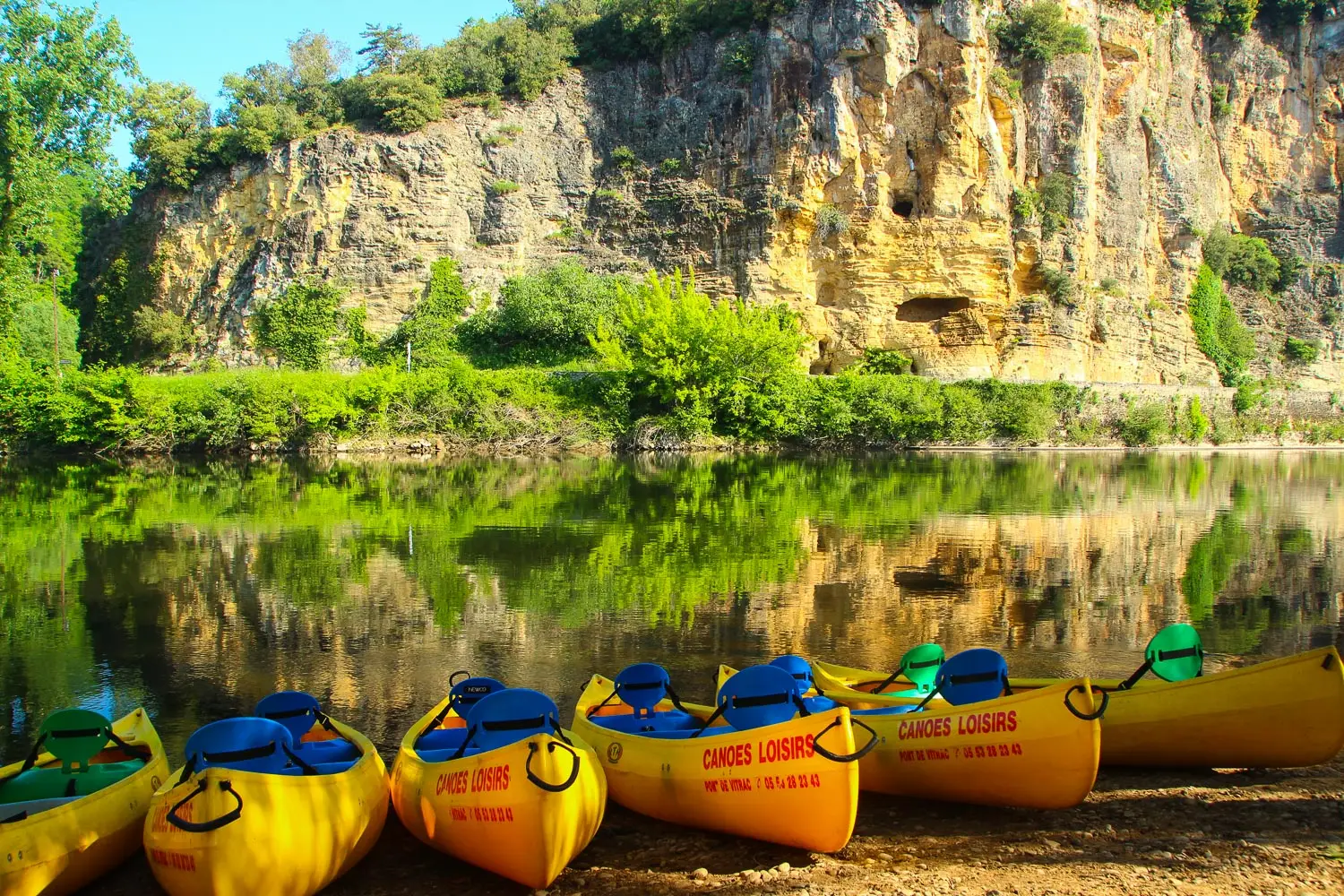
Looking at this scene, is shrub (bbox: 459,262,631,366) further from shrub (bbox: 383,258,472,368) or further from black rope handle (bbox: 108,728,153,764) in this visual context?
black rope handle (bbox: 108,728,153,764)

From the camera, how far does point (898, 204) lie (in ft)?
157

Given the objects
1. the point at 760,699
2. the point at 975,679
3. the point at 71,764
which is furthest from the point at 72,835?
the point at 975,679

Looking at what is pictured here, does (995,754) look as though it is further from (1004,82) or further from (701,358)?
(1004,82)

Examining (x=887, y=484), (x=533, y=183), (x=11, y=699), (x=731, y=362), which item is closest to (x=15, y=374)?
(x=533, y=183)

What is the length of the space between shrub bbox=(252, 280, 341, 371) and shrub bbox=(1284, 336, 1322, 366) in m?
49.6

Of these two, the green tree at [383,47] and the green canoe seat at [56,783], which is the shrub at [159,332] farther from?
the green canoe seat at [56,783]

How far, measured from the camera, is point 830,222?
46.0 metres

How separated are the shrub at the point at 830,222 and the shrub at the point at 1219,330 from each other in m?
20.5

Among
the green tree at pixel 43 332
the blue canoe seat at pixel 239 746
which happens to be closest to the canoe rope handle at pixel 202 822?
the blue canoe seat at pixel 239 746

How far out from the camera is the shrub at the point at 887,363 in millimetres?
45406

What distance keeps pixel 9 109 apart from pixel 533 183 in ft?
94.7

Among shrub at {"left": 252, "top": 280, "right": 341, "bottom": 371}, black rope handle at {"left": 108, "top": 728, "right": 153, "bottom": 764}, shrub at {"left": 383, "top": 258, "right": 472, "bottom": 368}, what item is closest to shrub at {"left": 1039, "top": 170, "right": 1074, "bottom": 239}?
shrub at {"left": 383, "top": 258, "right": 472, "bottom": 368}

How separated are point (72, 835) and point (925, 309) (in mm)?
45834

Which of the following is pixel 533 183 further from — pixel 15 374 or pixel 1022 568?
pixel 1022 568
